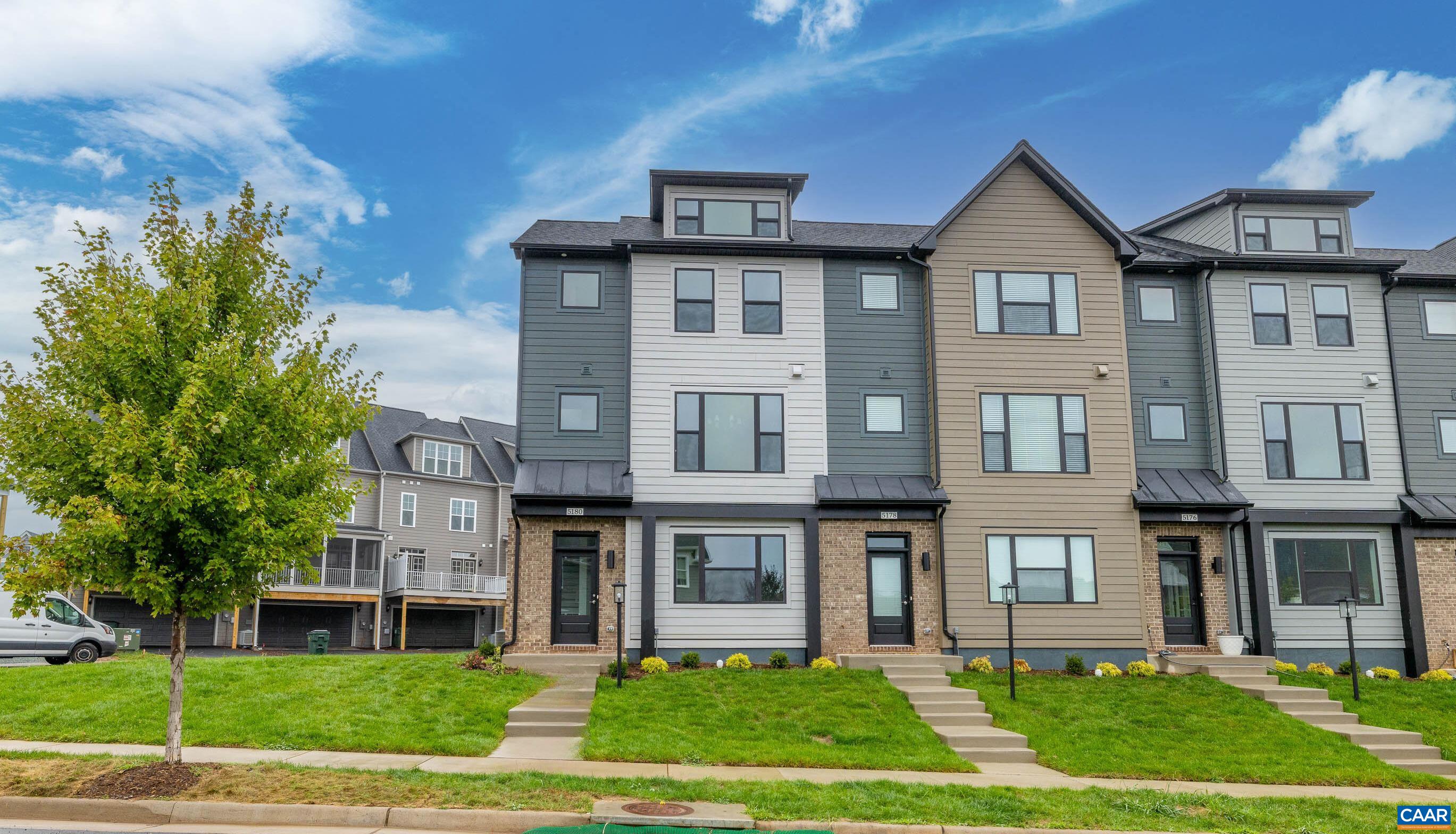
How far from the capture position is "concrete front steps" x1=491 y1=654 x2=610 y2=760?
12297mm

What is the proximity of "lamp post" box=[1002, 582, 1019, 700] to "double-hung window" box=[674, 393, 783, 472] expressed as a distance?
16.3ft

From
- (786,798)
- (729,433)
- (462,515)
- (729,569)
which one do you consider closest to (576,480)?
(729,433)

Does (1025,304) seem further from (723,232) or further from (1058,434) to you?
(723,232)

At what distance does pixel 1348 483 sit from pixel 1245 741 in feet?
31.4

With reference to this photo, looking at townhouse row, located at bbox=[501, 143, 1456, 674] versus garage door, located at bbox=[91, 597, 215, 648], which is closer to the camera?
townhouse row, located at bbox=[501, 143, 1456, 674]

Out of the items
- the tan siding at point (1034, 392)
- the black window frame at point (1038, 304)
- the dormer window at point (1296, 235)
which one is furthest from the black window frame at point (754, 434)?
the dormer window at point (1296, 235)

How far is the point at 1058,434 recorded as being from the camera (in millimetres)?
19891

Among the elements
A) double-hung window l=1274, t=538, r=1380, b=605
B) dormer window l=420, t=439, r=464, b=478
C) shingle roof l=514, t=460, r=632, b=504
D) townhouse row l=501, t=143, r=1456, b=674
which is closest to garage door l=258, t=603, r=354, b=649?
dormer window l=420, t=439, r=464, b=478

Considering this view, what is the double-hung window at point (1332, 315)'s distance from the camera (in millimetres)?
21484

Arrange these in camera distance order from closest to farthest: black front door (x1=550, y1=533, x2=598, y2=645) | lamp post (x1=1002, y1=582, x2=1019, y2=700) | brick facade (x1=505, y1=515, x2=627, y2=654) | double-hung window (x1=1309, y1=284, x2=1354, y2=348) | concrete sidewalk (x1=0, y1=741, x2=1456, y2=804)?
concrete sidewalk (x1=0, y1=741, x2=1456, y2=804) < lamp post (x1=1002, y1=582, x2=1019, y2=700) < brick facade (x1=505, y1=515, x2=627, y2=654) < black front door (x1=550, y1=533, x2=598, y2=645) < double-hung window (x1=1309, y1=284, x2=1354, y2=348)

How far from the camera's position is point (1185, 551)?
2030cm

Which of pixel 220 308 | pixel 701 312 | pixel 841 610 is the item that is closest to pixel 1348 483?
pixel 841 610

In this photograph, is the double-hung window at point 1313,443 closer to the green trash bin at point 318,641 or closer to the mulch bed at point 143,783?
the mulch bed at point 143,783

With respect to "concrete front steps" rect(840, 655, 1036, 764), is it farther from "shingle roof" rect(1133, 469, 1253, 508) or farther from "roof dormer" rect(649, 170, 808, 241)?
"roof dormer" rect(649, 170, 808, 241)
